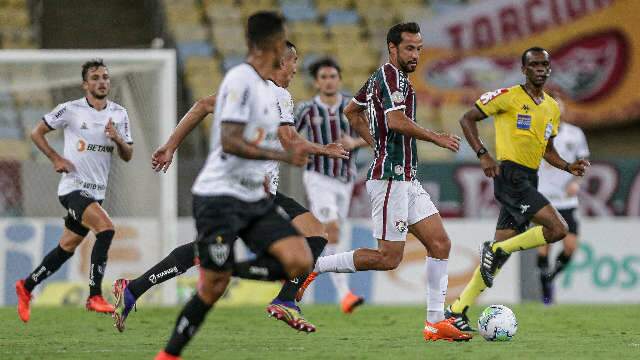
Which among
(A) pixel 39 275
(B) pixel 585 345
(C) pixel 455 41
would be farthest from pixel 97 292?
(C) pixel 455 41

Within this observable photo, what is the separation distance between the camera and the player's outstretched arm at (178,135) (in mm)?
8516

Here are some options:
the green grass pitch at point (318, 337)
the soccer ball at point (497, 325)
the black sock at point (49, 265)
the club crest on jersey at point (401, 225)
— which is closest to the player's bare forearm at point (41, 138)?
the black sock at point (49, 265)

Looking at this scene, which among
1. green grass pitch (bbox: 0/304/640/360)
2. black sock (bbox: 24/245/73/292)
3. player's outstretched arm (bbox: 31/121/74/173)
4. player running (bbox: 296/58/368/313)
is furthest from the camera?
player running (bbox: 296/58/368/313)

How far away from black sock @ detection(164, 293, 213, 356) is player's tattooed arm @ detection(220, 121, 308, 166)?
2.71 ft

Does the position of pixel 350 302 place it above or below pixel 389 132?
below

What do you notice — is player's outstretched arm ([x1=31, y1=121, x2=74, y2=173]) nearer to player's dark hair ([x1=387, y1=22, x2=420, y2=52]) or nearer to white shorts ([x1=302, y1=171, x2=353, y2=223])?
white shorts ([x1=302, y1=171, x2=353, y2=223])

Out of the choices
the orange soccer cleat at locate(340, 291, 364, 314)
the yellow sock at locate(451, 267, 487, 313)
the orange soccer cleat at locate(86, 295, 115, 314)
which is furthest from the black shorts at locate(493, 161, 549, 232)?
the orange soccer cleat at locate(86, 295, 115, 314)

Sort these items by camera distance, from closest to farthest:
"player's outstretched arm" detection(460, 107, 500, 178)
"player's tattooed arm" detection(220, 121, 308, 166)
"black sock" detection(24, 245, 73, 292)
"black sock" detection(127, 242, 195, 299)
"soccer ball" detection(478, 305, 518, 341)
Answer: "player's tattooed arm" detection(220, 121, 308, 166) < "soccer ball" detection(478, 305, 518, 341) < "black sock" detection(127, 242, 195, 299) < "player's outstretched arm" detection(460, 107, 500, 178) < "black sock" detection(24, 245, 73, 292)

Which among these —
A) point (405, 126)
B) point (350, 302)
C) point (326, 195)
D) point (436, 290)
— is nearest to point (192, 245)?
point (436, 290)

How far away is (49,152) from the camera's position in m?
11.3

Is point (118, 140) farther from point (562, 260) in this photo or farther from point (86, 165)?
point (562, 260)

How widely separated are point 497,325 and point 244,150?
2907mm

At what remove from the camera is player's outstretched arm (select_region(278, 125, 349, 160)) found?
743 centimetres

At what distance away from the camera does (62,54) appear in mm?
13992
